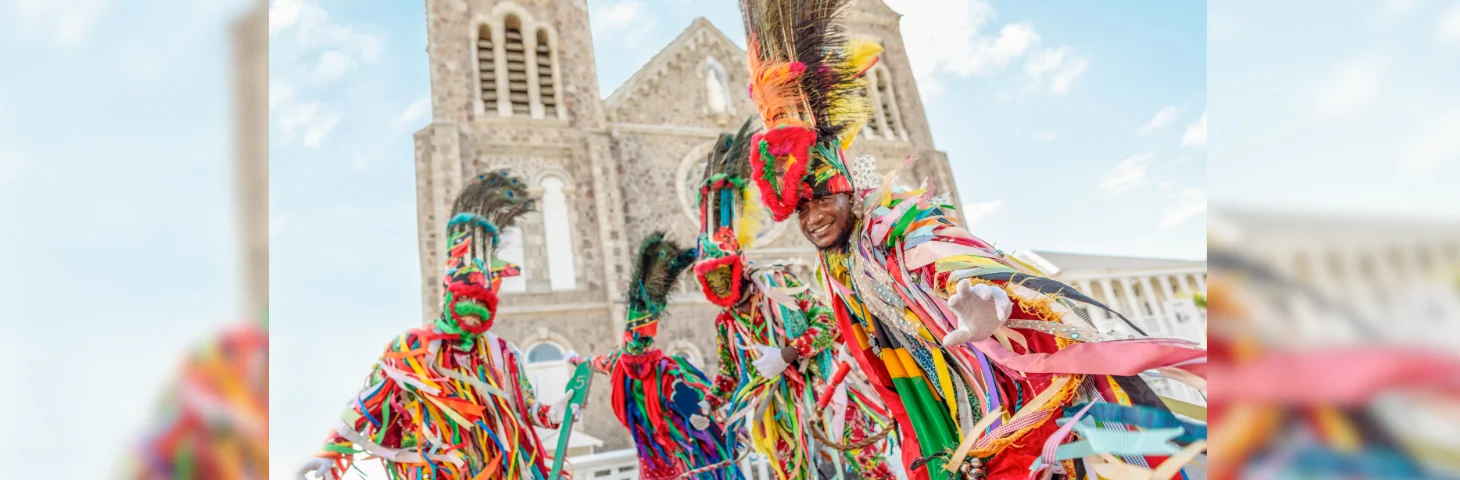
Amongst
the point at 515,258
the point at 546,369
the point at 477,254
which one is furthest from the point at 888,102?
the point at 477,254

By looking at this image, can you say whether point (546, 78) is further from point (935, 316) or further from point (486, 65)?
point (935, 316)

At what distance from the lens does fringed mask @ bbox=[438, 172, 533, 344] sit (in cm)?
423

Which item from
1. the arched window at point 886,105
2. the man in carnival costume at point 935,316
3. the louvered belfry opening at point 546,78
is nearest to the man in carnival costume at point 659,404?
the man in carnival costume at point 935,316

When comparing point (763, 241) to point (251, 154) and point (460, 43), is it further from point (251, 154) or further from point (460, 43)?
point (251, 154)

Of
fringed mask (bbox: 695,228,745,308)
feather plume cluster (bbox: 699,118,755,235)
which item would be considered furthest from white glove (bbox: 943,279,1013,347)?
feather plume cluster (bbox: 699,118,755,235)

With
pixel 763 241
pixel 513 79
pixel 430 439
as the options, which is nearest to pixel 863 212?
pixel 430 439

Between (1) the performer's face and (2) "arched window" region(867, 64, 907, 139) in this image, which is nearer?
(1) the performer's face

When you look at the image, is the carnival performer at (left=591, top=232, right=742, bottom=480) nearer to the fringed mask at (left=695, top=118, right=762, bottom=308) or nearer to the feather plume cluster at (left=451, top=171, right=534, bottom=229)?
the fringed mask at (left=695, top=118, right=762, bottom=308)

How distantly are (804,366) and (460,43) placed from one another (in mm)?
9679

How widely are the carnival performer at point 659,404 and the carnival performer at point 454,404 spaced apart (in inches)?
30.8

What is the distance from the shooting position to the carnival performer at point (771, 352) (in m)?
4.14

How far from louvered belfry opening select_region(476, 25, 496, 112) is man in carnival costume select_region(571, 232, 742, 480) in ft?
24.2

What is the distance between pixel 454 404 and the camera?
401cm

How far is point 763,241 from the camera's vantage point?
12219 millimetres
